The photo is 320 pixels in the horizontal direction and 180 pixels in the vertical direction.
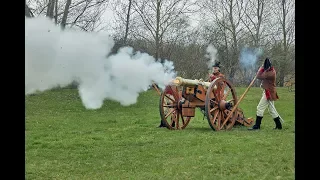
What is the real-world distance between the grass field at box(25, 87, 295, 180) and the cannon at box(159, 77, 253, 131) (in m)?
0.31

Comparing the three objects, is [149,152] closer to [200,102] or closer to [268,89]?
[200,102]

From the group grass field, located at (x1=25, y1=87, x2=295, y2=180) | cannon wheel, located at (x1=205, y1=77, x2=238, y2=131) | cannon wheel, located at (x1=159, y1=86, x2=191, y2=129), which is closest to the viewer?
grass field, located at (x1=25, y1=87, x2=295, y2=180)

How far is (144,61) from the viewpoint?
7645 millimetres

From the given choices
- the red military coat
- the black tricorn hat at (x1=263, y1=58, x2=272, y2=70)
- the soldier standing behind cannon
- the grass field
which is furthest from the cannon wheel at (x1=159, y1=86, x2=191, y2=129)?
the black tricorn hat at (x1=263, y1=58, x2=272, y2=70)

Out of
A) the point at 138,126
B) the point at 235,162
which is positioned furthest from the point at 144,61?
the point at 235,162

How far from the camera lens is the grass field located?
4.39 m

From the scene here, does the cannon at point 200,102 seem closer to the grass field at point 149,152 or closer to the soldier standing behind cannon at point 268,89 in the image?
the grass field at point 149,152

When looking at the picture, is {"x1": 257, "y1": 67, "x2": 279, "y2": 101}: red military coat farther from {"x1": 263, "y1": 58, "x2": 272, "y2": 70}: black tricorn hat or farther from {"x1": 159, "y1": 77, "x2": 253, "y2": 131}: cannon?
A: {"x1": 159, "y1": 77, "x2": 253, "y2": 131}: cannon

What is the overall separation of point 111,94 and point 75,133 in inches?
42.0

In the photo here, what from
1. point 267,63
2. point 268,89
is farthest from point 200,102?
point 267,63
